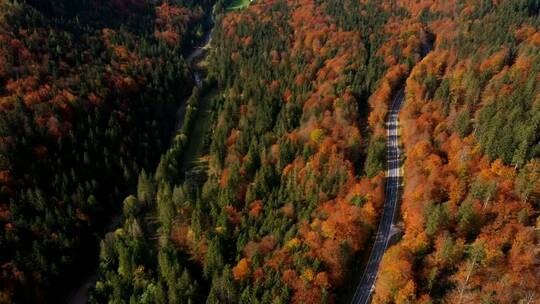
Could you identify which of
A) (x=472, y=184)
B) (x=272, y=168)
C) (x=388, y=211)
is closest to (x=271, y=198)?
(x=272, y=168)

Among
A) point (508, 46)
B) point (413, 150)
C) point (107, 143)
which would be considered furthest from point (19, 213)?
point (508, 46)

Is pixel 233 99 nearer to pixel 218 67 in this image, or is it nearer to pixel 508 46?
pixel 218 67

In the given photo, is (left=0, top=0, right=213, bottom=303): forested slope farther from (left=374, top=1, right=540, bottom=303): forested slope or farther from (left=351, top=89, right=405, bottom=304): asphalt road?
(left=374, top=1, right=540, bottom=303): forested slope

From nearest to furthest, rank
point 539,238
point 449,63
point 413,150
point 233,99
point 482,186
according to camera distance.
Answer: point 539,238 < point 482,186 < point 413,150 < point 449,63 < point 233,99

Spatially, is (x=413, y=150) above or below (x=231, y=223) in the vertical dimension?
above

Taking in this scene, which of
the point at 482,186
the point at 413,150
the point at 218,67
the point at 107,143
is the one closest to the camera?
the point at 482,186

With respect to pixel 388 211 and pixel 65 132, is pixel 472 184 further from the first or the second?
pixel 65 132
